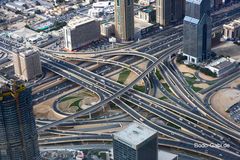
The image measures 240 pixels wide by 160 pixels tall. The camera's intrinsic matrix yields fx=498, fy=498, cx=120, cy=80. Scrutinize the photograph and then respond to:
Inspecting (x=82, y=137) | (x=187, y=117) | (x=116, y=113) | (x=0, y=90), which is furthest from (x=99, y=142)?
(x=0, y=90)

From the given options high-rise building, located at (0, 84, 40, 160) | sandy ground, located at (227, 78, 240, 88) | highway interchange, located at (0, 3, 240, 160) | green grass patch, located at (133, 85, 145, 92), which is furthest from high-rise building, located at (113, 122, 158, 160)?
sandy ground, located at (227, 78, 240, 88)

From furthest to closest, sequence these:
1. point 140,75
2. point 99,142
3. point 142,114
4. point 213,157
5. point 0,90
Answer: point 140,75, point 142,114, point 99,142, point 213,157, point 0,90

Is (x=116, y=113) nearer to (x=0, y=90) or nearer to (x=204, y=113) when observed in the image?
(x=204, y=113)

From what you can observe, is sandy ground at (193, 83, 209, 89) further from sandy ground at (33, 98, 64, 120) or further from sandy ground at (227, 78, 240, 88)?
sandy ground at (33, 98, 64, 120)

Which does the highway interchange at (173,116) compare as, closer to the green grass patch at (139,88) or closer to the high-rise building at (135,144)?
the green grass patch at (139,88)

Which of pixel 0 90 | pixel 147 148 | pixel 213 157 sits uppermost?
pixel 0 90

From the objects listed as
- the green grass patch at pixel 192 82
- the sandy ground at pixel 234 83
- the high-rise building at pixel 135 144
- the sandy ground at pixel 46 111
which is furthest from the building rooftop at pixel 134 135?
the sandy ground at pixel 234 83
